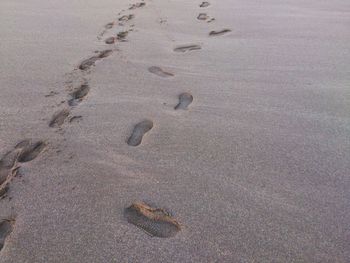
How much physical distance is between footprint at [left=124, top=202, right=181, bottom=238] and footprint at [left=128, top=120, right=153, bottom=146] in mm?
415

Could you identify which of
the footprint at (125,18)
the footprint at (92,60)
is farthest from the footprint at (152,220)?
the footprint at (125,18)

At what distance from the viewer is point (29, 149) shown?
1.66 m

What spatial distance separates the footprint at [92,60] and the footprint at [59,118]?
0.61 meters

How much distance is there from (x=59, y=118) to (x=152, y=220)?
0.82m

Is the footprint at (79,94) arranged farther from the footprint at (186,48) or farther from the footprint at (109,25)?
the footprint at (109,25)

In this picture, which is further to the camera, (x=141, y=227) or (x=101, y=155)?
(x=101, y=155)

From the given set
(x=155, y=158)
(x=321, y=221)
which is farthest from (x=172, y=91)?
(x=321, y=221)

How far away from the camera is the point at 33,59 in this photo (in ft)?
8.42

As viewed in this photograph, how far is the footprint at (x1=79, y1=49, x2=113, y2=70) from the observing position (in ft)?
8.27

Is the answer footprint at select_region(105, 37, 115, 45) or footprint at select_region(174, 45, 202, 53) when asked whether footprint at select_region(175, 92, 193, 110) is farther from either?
footprint at select_region(105, 37, 115, 45)

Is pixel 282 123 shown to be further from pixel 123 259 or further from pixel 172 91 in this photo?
pixel 123 259

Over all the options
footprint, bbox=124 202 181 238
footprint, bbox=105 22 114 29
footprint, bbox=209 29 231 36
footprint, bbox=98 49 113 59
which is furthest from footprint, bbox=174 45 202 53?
footprint, bbox=124 202 181 238

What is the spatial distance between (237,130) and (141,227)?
739 mm

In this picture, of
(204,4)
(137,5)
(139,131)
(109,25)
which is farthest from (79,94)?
(204,4)
